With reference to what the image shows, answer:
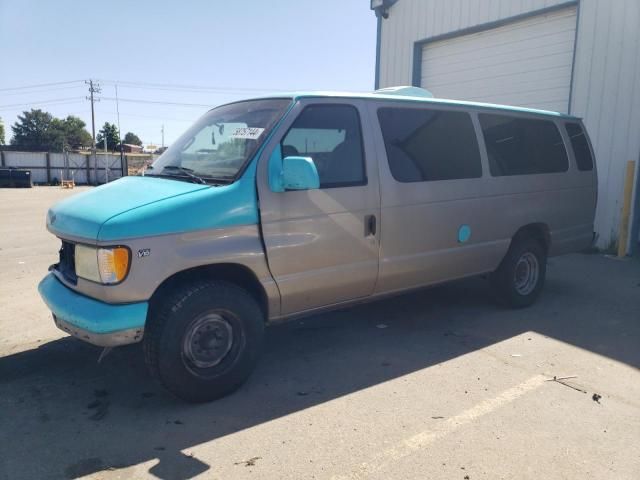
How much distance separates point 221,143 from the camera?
4051mm

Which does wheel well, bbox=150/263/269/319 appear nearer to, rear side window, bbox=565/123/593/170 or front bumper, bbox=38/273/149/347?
front bumper, bbox=38/273/149/347

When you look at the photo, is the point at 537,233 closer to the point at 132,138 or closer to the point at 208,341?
the point at 208,341

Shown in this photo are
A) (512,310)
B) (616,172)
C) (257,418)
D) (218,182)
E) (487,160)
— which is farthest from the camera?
(616,172)

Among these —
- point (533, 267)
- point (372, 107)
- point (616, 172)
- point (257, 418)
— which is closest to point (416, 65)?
point (616, 172)

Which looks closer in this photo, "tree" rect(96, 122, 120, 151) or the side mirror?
the side mirror

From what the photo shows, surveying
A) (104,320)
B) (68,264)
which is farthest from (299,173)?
(68,264)

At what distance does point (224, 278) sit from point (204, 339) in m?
0.46

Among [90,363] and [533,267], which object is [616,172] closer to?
[533,267]

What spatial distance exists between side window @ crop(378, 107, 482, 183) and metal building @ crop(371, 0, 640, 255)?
17.6ft

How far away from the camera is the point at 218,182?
12.0ft

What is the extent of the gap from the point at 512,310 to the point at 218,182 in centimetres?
376

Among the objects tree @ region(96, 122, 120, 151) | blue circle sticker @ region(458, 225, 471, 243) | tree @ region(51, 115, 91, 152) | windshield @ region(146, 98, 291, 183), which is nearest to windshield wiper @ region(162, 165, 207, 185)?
windshield @ region(146, 98, 291, 183)

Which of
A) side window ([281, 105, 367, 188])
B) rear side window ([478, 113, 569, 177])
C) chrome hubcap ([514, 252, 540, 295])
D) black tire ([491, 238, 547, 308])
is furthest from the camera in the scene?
chrome hubcap ([514, 252, 540, 295])

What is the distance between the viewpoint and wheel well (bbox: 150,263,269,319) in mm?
3477
